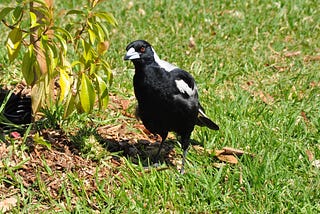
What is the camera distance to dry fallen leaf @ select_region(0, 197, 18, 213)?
3.82 meters

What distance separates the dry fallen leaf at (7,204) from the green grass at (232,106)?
0.04m

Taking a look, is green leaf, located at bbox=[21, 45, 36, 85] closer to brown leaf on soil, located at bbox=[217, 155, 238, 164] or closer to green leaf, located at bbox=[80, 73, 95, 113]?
green leaf, located at bbox=[80, 73, 95, 113]

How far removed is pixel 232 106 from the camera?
542cm

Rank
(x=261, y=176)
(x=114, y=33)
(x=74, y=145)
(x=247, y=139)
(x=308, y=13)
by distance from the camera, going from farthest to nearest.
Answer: (x=308, y=13), (x=114, y=33), (x=247, y=139), (x=74, y=145), (x=261, y=176)

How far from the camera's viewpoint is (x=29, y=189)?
13.1 ft

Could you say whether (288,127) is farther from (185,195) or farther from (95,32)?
(95,32)

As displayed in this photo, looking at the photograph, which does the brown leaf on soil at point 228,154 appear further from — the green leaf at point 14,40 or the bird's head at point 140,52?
the green leaf at point 14,40

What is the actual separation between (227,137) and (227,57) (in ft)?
6.30

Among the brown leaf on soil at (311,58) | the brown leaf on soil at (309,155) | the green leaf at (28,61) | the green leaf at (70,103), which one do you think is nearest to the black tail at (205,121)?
the brown leaf on soil at (309,155)

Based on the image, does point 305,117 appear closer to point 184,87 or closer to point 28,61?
point 184,87

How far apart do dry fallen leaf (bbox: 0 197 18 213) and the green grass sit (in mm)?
44

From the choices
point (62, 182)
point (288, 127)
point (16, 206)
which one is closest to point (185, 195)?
point (62, 182)

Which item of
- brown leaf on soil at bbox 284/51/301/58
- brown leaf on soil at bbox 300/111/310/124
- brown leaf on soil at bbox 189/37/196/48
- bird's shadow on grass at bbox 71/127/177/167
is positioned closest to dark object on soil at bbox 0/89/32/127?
bird's shadow on grass at bbox 71/127/177/167

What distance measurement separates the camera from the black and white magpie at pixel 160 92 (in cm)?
424
